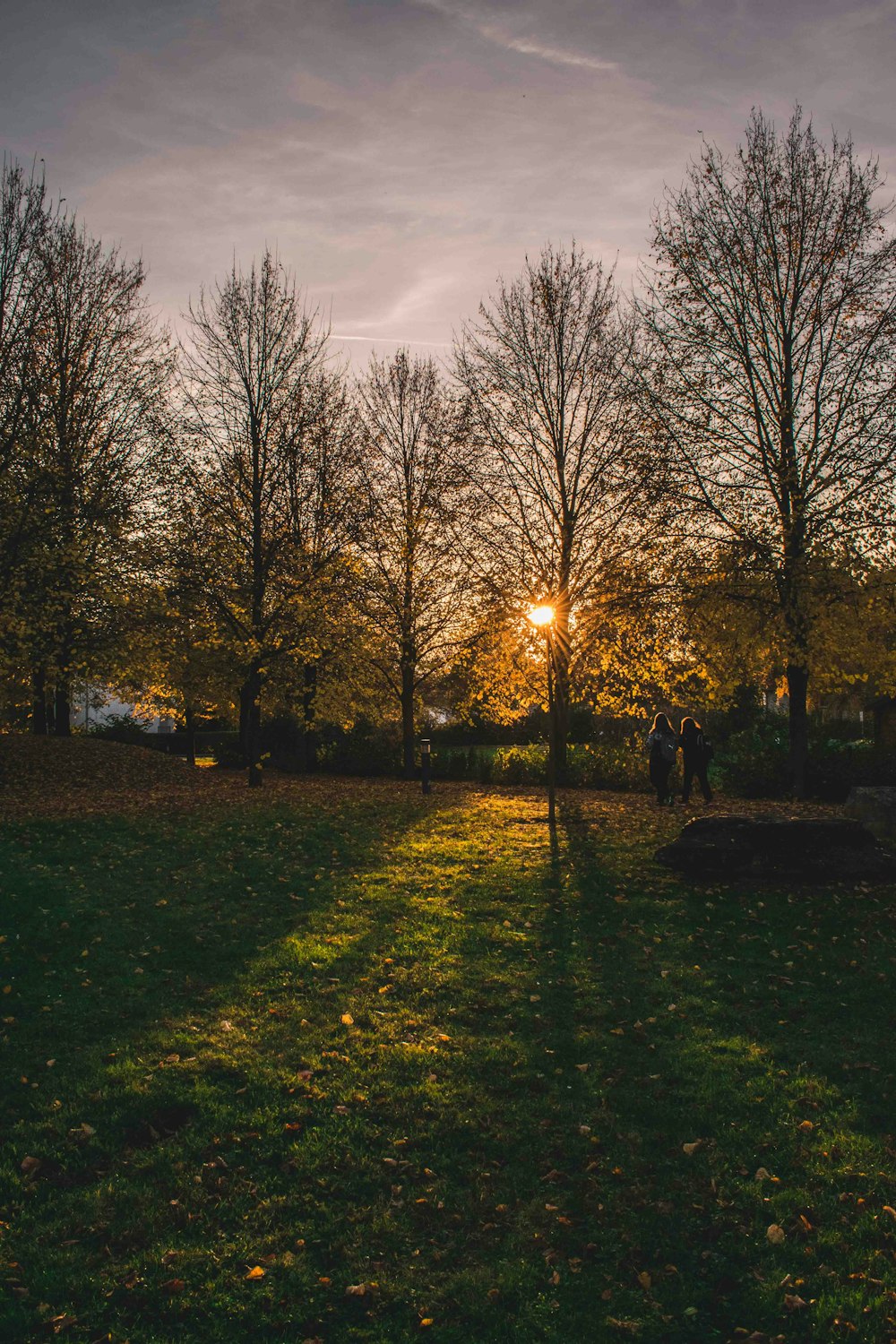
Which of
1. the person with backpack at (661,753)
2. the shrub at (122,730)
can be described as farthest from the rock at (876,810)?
the shrub at (122,730)

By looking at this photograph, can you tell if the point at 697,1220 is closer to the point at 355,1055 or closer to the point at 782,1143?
the point at 782,1143

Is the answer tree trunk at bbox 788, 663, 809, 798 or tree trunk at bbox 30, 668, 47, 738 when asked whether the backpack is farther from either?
tree trunk at bbox 30, 668, 47, 738

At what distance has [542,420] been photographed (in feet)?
66.7

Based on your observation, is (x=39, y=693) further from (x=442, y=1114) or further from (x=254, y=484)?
(x=442, y=1114)

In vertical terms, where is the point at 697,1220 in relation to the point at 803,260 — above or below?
below

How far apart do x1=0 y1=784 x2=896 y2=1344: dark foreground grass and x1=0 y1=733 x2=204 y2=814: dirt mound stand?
546 cm

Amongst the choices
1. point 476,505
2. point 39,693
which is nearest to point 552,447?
point 476,505

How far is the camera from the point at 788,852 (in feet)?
33.9

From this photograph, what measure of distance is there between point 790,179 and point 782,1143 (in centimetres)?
1583

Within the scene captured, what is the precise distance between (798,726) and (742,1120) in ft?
40.9

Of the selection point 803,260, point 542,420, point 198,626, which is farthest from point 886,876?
point 198,626

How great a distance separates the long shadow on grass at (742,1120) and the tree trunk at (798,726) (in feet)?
24.4

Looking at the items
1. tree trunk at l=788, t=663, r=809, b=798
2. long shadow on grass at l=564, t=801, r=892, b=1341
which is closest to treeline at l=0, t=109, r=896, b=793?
tree trunk at l=788, t=663, r=809, b=798

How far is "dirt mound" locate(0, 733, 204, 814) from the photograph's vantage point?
14.8 metres
